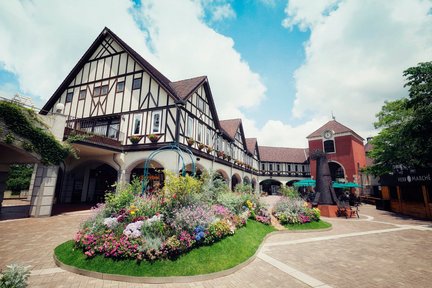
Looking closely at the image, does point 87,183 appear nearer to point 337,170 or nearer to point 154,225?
point 154,225

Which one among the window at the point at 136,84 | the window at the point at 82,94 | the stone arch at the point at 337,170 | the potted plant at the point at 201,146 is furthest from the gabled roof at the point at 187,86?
the stone arch at the point at 337,170

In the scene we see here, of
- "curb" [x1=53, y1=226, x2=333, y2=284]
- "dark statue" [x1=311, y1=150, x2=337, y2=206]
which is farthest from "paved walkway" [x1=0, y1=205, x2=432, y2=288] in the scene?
"dark statue" [x1=311, y1=150, x2=337, y2=206]

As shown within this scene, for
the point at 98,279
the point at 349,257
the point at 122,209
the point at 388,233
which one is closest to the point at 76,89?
the point at 122,209

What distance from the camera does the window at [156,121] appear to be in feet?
48.1

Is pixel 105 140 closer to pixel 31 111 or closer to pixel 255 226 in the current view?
pixel 31 111

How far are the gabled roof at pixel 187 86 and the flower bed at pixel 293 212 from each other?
9744 mm

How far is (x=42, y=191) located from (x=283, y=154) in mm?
38414

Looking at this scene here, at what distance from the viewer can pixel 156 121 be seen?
14.8 m

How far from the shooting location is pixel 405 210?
1686 cm

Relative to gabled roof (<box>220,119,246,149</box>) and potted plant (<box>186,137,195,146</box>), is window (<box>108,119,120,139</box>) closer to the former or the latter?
potted plant (<box>186,137,195,146</box>)

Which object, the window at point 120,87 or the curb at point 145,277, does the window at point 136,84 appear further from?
the curb at point 145,277

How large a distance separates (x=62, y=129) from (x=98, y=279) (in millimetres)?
10334

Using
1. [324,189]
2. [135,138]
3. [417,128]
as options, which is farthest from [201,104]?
[417,128]

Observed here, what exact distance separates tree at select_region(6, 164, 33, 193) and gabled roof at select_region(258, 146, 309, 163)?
35.7 m
